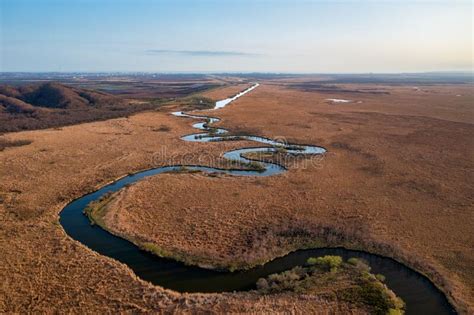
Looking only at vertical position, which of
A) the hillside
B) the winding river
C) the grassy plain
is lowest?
the winding river

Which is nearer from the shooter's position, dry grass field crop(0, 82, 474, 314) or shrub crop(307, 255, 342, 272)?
dry grass field crop(0, 82, 474, 314)

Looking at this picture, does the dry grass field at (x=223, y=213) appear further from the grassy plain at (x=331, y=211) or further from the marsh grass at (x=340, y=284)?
the marsh grass at (x=340, y=284)

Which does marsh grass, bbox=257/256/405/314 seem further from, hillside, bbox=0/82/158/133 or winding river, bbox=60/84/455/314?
hillside, bbox=0/82/158/133

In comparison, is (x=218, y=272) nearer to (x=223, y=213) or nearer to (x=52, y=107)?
(x=223, y=213)

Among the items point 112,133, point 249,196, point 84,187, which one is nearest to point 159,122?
point 112,133

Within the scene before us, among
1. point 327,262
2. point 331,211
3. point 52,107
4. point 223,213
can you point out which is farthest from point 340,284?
point 52,107

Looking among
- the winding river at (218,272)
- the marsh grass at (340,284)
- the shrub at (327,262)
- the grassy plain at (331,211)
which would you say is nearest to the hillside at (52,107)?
the grassy plain at (331,211)

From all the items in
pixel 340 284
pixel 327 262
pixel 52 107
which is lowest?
pixel 340 284

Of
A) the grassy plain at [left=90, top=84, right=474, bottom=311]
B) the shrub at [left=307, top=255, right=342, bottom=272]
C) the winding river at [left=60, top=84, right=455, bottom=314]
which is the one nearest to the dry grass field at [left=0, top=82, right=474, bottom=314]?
the grassy plain at [left=90, top=84, right=474, bottom=311]
